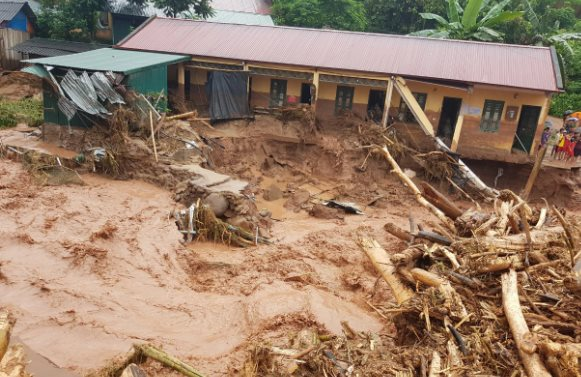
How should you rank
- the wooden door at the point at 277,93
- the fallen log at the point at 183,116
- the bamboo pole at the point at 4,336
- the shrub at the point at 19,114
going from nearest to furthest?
the bamboo pole at the point at 4,336 → the fallen log at the point at 183,116 → the shrub at the point at 19,114 → the wooden door at the point at 277,93

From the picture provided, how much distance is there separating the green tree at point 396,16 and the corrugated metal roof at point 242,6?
7577 millimetres

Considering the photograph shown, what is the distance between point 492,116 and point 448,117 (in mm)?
1701

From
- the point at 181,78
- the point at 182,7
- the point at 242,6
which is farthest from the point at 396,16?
the point at 181,78

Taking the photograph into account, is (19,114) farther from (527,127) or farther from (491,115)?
(527,127)

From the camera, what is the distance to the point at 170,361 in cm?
479

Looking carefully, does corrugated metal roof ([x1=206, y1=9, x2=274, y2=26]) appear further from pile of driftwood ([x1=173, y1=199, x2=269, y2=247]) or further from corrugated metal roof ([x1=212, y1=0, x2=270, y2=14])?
pile of driftwood ([x1=173, y1=199, x2=269, y2=247])

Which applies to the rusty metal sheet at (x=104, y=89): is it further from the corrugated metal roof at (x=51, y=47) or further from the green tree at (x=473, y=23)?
the green tree at (x=473, y=23)

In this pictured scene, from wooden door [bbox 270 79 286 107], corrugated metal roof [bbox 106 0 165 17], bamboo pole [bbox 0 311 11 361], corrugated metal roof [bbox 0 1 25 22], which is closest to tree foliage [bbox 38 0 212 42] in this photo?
corrugated metal roof [bbox 106 0 165 17]

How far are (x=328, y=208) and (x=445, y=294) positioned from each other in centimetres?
868

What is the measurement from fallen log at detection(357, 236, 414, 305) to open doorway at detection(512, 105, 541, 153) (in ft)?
40.9

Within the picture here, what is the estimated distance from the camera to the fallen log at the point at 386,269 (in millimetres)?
6895

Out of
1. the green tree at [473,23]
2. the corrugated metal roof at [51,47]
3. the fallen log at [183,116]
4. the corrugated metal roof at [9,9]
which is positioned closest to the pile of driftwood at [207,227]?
the fallen log at [183,116]

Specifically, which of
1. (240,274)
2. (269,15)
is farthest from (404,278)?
(269,15)

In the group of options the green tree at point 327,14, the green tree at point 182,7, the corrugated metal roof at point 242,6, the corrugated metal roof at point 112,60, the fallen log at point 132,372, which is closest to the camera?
the fallen log at point 132,372
